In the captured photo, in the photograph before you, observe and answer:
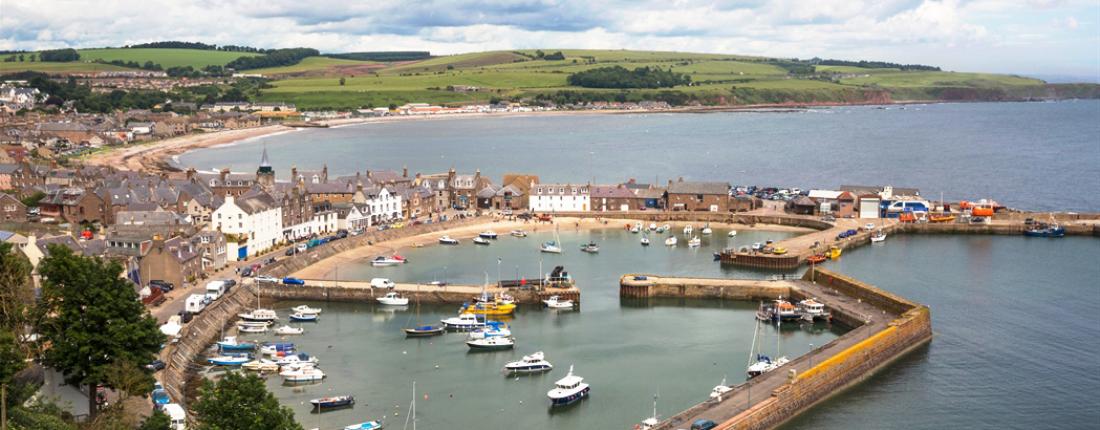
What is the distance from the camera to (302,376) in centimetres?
3722

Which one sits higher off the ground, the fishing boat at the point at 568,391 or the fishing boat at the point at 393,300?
the fishing boat at the point at 393,300

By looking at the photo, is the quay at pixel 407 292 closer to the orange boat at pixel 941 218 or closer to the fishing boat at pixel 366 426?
the fishing boat at pixel 366 426

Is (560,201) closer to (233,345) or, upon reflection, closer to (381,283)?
(381,283)

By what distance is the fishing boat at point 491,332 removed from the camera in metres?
42.4

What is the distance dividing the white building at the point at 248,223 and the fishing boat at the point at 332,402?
72.6ft

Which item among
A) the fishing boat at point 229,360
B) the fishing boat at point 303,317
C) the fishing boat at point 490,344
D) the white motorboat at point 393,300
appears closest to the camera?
the fishing boat at point 229,360

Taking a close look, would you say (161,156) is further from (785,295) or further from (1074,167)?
(1074,167)

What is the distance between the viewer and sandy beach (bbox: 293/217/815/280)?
5838 cm

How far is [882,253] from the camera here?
62.5 m

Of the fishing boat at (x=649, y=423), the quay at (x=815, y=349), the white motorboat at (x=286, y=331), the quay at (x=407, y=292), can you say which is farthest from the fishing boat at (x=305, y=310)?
the fishing boat at (x=649, y=423)

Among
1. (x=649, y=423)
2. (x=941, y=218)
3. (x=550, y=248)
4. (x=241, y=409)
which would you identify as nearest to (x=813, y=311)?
(x=649, y=423)

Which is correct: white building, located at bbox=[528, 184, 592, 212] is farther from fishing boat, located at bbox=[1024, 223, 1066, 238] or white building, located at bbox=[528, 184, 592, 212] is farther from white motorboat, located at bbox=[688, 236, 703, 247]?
fishing boat, located at bbox=[1024, 223, 1066, 238]

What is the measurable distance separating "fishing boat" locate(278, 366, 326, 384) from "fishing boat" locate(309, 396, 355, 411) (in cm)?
220

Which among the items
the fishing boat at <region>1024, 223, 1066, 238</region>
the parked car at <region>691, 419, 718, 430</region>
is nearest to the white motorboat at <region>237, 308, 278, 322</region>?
the parked car at <region>691, 419, 718, 430</region>
